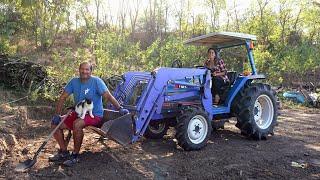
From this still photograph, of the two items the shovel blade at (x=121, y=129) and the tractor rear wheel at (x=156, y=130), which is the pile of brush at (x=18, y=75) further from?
the shovel blade at (x=121, y=129)

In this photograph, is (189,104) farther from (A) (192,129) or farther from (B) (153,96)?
(B) (153,96)

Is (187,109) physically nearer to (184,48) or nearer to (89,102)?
(89,102)

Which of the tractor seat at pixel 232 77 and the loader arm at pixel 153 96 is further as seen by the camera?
the tractor seat at pixel 232 77

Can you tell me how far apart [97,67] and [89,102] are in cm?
689

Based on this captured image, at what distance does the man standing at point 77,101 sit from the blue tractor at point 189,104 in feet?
0.94

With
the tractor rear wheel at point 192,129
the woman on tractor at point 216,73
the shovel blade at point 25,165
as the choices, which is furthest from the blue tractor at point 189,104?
the shovel blade at point 25,165

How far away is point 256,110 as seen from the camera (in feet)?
27.5

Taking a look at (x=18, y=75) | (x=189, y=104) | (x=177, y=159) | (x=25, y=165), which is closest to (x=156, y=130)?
(x=189, y=104)

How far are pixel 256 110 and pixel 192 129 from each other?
2.05 meters

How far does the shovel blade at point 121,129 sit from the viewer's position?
6.11m

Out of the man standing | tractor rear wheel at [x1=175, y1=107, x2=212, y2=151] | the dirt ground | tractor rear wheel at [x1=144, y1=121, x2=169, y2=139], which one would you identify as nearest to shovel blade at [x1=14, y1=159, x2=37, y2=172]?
the dirt ground

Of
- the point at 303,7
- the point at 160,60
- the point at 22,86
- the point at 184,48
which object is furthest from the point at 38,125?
the point at 303,7

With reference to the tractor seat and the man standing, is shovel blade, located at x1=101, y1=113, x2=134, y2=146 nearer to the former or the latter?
the man standing

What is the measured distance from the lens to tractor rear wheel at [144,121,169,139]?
7.95 metres
